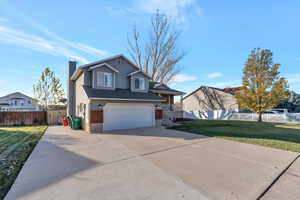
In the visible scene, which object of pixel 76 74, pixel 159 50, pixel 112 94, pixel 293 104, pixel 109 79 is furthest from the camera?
pixel 293 104

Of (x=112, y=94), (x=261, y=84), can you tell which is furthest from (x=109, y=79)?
(x=261, y=84)

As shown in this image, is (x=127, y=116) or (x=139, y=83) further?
(x=139, y=83)

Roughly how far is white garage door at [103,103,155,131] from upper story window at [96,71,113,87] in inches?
82.2

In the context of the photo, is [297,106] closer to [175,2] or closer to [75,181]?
[175,2]

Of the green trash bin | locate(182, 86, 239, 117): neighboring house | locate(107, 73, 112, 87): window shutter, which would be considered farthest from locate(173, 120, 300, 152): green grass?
locate(182, 86, 239, 117): neighboring house

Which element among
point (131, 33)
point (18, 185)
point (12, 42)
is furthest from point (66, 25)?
point (131, 33)

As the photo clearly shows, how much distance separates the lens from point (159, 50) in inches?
898

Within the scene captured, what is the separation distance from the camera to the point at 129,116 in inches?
453

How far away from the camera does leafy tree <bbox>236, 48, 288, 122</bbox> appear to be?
50.8 feet

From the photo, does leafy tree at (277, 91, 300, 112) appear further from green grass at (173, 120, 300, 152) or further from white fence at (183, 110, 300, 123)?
green grass at (173, 120, 300, 152)

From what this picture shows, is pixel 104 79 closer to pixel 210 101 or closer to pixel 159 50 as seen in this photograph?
pixel 159 50

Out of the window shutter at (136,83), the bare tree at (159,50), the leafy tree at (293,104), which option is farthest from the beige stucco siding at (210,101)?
the window shutter at (136,83)

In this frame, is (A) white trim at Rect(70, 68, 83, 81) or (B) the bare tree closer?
(A) white trim at Rect(70, 68, 83, 81)

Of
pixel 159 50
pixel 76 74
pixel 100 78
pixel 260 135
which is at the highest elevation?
pixel 159 50
